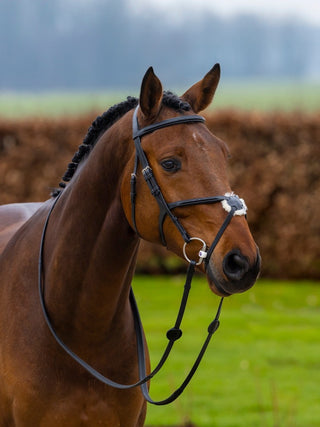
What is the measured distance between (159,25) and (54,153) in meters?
168

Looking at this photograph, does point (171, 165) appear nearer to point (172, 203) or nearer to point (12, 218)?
point (172, 203)

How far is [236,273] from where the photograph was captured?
237 cm

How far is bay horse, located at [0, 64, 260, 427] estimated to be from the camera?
2.54 metres

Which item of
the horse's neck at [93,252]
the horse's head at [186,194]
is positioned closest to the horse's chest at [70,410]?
the horse's neck at [93,252]

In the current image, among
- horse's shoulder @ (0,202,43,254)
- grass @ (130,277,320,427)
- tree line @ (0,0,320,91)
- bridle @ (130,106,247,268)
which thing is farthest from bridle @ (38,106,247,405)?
tree line @ (0,0,320,91)

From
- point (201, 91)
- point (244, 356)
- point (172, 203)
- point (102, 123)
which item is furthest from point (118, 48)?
point (172, 203)

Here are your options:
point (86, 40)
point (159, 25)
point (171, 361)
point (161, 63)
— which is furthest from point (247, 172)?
point (159, 25)

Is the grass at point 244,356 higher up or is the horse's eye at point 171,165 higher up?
the horse's eye at point 171,165

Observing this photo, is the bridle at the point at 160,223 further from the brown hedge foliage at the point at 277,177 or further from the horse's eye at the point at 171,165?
the brown hedge foliage at the point at 277,177

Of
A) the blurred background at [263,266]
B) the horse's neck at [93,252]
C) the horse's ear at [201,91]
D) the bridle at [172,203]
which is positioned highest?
the horse's ear at [201,91]

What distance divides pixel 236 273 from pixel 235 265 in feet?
0.11

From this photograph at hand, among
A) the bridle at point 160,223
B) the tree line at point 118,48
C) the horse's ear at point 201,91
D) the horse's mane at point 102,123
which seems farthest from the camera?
the tree line at point 118,48

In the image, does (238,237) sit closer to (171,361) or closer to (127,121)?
(127,121)

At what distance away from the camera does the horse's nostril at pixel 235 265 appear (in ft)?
7.71
